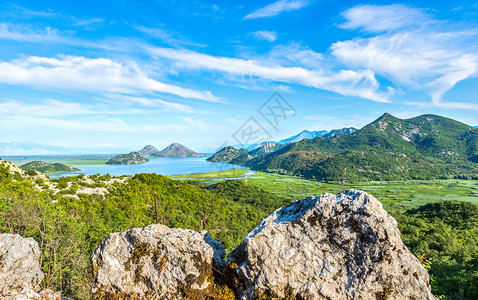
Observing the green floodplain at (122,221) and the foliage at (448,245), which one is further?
the foliage at (448,245)

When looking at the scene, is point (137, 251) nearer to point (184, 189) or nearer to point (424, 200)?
point (184, 189)

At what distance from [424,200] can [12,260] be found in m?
110

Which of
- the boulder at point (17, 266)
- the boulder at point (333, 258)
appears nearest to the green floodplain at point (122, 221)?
the boulder at point (17, 266)

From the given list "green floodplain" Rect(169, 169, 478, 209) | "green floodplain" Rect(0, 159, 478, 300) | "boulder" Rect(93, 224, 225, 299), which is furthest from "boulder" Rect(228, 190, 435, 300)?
"green floodplain" Rect(169, 169, 478, 209)

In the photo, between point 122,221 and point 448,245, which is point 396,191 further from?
point 122,221

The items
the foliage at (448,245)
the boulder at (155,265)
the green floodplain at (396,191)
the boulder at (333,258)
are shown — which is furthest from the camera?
the green floodplain at (396,191)

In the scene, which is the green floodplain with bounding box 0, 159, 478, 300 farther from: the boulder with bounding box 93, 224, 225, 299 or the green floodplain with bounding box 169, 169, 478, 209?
the green floodplain with bounding box 169, 169, 478, 209

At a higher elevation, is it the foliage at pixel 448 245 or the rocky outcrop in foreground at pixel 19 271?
the rocky outcrop in foreground at pixel 19 271

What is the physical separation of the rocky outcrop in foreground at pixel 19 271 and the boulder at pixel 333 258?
4.98 meters

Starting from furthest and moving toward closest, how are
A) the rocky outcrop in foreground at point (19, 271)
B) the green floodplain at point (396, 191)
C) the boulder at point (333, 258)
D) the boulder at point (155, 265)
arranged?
the green floodplain at point (396, 191) → the rocky outcrop in foreground at point (19, 271) → the boulder at point (155, 265) → the boulder at point (333, 258)

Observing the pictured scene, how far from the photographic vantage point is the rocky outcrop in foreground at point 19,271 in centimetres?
543

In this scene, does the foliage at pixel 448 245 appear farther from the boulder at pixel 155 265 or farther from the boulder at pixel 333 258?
the boulder at pixel 155 265

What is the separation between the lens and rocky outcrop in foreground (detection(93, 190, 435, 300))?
14.4ft

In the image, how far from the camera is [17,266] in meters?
5.81
